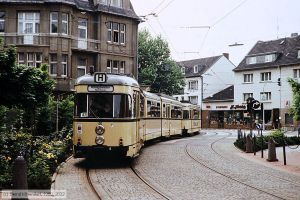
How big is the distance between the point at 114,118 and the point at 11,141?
3766 millimetres

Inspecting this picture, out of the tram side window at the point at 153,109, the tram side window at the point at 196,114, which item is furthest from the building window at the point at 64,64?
the tram side window at the point at 196,114

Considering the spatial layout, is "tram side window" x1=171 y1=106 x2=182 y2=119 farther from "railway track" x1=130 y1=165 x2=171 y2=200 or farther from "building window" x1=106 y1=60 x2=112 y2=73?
"railway track" x1=130 y1=165 x2=171 y2=200

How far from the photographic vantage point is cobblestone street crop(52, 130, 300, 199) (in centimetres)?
1152

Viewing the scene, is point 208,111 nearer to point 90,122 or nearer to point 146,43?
point 146,43

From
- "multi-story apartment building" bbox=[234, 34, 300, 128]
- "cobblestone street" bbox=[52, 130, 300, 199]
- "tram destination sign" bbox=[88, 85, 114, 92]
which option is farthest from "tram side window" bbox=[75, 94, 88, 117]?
"multi-story apartment building" bbox=[234, 34, 300, 128]

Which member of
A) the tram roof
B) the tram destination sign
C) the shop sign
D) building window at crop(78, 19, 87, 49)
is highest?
building window at crop(78, 19, 87, 49)

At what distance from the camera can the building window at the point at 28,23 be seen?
37.7 metres

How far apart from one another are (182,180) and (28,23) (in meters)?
27.4

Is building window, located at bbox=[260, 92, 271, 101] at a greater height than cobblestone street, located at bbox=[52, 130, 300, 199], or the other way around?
building window, located at bbox=[260, 92, 271, 101]

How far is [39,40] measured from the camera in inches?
1480

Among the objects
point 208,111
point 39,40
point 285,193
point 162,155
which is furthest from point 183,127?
point 208,111

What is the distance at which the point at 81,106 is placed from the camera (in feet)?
54.0

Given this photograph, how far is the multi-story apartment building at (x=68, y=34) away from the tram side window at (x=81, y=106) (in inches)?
851

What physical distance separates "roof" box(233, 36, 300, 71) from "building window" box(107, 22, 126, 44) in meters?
27.3
